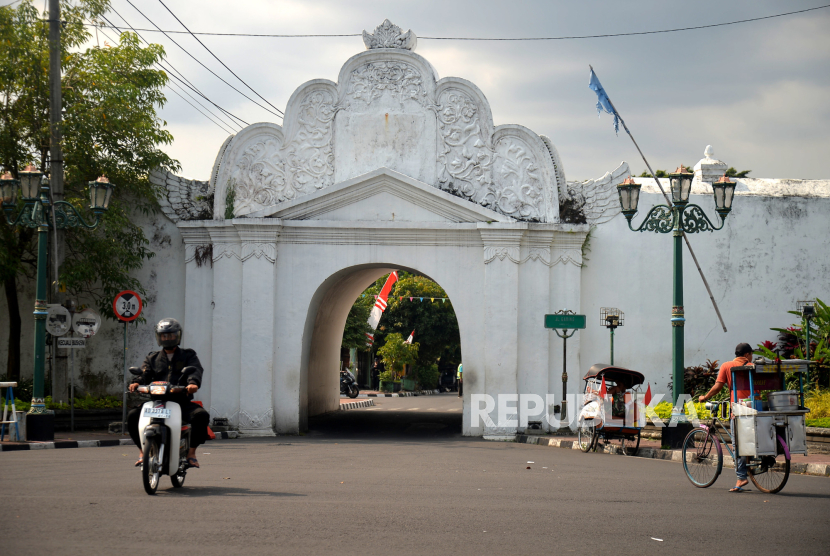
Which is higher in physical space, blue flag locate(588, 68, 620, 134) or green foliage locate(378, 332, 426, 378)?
blue flag locate(588, 68, 620, 134)

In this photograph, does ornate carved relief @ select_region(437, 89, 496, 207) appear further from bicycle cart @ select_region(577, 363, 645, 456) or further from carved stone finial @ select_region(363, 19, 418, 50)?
bicycle cart @ select_region(577, 363, 645, 456)

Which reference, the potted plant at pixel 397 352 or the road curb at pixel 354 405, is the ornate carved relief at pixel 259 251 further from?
the potted plant at pixel 397 352

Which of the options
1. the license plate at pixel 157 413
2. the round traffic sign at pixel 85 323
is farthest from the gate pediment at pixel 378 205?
the license plate at pixel 157 413

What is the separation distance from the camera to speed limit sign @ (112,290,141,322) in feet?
51.1

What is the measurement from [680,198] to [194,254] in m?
10.1

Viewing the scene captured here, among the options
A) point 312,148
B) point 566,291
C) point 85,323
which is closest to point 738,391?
point 566,291

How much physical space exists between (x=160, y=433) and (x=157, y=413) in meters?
0.20

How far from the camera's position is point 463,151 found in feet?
59.2

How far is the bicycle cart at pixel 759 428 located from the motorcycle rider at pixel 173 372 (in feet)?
17.4

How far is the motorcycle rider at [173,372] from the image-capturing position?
844 centimetres

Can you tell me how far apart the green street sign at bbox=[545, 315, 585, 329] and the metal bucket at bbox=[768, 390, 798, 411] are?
7.69 meters

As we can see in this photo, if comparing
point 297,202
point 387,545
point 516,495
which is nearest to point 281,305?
point 297,202

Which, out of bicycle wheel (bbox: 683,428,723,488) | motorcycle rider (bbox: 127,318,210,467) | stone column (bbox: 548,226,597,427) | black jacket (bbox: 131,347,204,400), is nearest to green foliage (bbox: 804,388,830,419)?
stone column (bbox: 548,226,597,427)

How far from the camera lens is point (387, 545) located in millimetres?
5844
